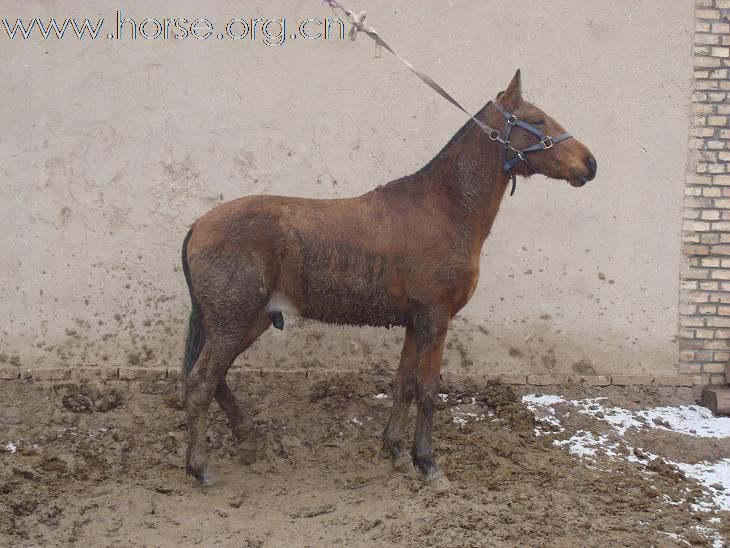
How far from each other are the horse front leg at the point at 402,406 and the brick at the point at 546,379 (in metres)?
1.69

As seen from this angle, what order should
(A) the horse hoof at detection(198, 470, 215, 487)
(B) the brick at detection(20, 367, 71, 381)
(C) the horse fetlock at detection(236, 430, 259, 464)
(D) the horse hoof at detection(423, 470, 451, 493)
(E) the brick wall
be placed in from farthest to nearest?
(E) the brick wall
(B) the brick at detection(20, 367, 71, 381)
(C) the horse fetlock at detection(236, 430, 259, 464)
(A) the horse hoof at detection(198, 470, 215, 487)
(D) the horse hoof at detection(423, 470, 451, 493)

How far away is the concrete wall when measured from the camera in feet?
21.3

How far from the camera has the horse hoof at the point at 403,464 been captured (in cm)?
530

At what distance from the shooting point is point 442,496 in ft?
16.0

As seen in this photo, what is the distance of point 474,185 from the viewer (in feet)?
17.0

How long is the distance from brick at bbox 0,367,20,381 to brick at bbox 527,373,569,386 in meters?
4.16

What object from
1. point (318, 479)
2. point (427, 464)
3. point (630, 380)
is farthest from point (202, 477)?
point (630, 380)

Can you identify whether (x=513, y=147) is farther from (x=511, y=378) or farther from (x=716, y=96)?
(x=716, y=96)

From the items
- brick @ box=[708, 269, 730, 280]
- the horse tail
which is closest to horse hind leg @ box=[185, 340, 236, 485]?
the horse tail

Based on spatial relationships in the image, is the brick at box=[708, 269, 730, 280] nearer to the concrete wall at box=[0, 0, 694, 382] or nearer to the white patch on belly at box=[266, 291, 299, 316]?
the concrete wall at box=[0, 0, 694, 382]

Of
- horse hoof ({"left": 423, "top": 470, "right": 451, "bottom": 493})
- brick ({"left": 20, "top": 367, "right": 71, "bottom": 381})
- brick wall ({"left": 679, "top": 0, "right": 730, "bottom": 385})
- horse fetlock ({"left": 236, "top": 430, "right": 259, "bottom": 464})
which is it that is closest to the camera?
horse hoof ({"left": 423, "top": 470, "right": 451, "bottom": 493})

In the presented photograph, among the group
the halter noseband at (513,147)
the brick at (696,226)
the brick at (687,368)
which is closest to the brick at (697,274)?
the brick at (696,226)

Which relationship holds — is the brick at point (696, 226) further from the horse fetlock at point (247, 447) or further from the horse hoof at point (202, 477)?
the horse hoof at point (202, 477)

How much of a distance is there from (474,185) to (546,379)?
7.37 ft
